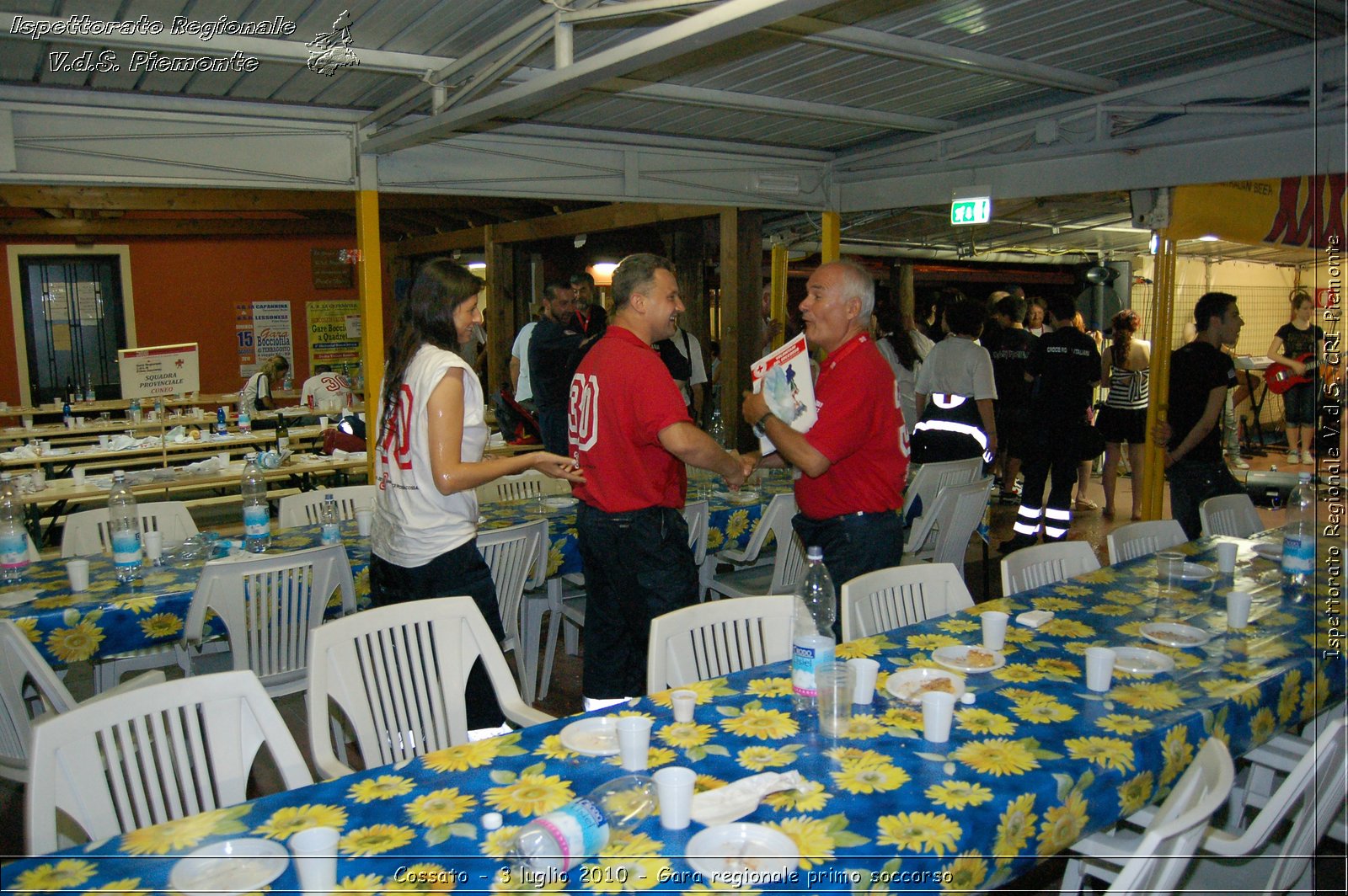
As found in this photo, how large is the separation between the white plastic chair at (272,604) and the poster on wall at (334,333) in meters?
9.26

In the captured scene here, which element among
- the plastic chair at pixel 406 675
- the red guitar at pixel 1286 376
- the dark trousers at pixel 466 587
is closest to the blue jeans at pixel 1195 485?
the dark trousers at pixel 466 587

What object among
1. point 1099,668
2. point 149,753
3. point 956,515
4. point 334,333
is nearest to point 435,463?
point 149,753

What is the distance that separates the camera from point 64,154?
5.00m

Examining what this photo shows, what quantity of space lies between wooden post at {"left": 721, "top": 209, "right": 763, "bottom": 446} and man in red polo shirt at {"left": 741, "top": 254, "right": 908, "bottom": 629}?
17.7 ft

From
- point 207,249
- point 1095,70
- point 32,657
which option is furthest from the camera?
point 207,249

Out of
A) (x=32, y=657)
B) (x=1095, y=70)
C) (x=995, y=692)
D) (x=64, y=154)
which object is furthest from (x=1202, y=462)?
(x=64, y=154)

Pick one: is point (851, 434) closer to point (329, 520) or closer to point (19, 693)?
point (329, 520)

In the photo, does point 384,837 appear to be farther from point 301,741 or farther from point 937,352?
point 937,352

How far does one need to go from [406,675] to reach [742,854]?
1.28 meters

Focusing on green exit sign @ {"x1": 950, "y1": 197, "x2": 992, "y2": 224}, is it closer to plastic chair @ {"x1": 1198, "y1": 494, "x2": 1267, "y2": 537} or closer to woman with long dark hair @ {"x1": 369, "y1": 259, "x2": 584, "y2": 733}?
plastic chair @ {"x1": 1198, "y1": 494, "x2": 1267, "y2": 537}

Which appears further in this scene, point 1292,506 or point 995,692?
point 1292,506

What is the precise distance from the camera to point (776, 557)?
4.32 meters

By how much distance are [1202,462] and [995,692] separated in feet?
11.4

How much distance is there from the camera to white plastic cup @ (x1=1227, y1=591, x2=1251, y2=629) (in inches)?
104
